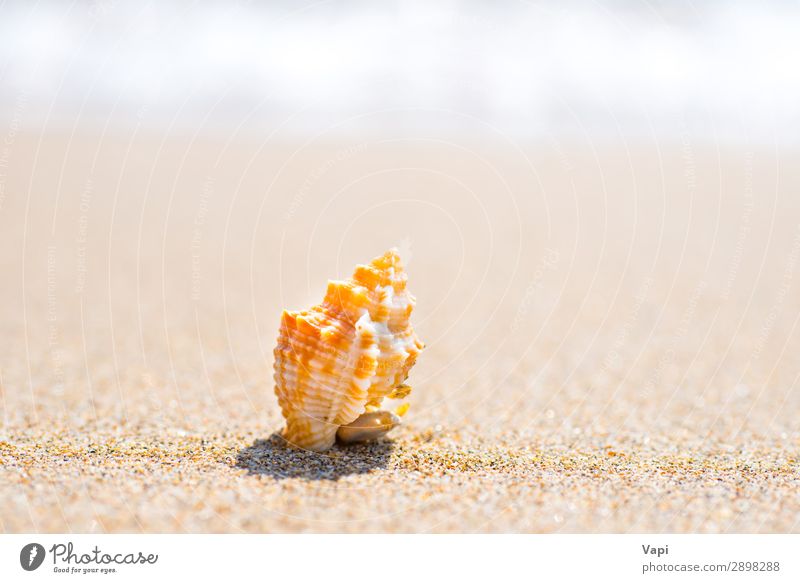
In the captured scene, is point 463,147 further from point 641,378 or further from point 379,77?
point 641,378

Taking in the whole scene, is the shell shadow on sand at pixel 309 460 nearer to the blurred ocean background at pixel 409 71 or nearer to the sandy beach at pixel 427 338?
the sandy beach at pixel 427 338

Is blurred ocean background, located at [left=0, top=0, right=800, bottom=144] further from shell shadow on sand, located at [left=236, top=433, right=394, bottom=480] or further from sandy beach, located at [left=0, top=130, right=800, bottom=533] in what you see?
shell shadow on sand, located at [left=236, top=433, right=394, bottom=480]

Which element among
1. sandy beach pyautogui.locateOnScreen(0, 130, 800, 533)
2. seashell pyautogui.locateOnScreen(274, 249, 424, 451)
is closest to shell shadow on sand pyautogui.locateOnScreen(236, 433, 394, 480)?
sandy beach pyautogui.locateOnScreen(0, 130, 800, 533)

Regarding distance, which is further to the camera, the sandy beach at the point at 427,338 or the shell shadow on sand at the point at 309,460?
the shell shadow on sand at the point at 309,460

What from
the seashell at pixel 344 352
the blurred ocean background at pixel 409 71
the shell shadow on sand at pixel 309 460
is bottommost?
the shell shadow on sand at pixel 309 460

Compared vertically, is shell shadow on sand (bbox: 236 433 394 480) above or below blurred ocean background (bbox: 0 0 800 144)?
below

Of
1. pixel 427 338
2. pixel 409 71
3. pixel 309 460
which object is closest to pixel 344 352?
pixel 309 460

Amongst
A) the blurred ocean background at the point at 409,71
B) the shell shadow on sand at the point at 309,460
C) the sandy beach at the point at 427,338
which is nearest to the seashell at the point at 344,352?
the shell shadow on sand at the point at 309,460
